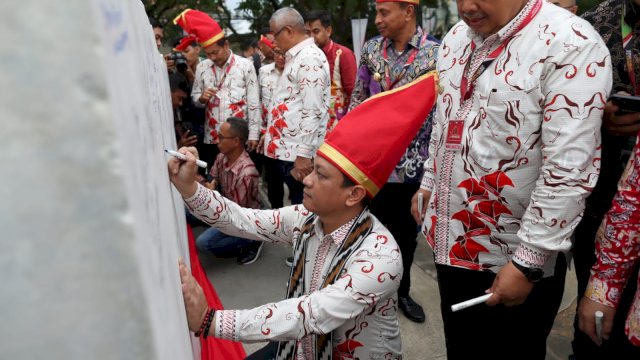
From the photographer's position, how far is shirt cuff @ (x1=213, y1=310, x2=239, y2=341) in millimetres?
1124

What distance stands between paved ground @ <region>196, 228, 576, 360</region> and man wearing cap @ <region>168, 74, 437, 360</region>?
3.16ft

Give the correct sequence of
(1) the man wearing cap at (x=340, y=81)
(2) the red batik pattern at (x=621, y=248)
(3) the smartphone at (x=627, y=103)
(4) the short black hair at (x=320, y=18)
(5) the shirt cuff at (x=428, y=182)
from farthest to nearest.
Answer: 1. (4) the short black hair at (x=320, y=18)
2. (1) the man wearing cap at (x=340, y=81)
3. (5) the shirt cuff at (x=428, y=182)
4. (3) the smartphone at (x=627, y=103)
5. (2) the red batik pattern at (x=621, y=248)

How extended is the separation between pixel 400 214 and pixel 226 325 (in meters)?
1.50

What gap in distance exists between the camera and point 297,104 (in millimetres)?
3055

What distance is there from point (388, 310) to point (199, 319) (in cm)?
62

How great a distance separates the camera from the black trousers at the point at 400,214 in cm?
246

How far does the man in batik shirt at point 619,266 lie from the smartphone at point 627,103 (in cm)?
16

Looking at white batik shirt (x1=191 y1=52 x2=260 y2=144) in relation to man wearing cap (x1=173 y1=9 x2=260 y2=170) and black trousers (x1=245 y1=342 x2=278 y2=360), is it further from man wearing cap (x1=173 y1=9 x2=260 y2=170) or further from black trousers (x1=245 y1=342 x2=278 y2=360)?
black trousers (x1=245 y1=342 x2=278 y2=360)

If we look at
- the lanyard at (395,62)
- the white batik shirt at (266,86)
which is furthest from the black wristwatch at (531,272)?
the white batik shirt at (266,86)

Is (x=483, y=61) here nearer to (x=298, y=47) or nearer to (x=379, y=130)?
(x=379, y=130)

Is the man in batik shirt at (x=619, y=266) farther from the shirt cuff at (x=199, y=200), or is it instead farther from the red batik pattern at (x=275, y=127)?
the red batik pattern at (x=275, y=127)

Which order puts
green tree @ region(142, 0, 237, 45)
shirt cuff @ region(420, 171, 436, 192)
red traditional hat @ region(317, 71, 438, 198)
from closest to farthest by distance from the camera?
red traditional hat @ region(317, 71, 438, 198)
shirt cuff @ region(420, 171, 436, 192)
green tree @ region(142, 0, 237, 45)

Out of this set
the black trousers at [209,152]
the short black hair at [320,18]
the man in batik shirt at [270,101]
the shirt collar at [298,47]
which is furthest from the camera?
the short black hair at [320,18]

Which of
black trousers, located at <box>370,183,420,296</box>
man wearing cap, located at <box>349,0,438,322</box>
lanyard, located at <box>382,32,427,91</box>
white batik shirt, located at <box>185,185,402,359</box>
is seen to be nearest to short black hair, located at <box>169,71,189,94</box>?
man wearing cap, located at <box>349,0,438,322</box>
